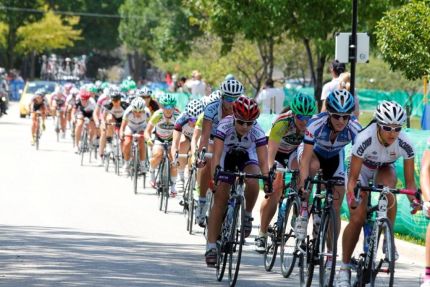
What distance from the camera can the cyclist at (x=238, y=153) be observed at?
40.4 feet

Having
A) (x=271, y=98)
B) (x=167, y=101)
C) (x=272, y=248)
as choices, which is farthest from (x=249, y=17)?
(x=272, y=248)

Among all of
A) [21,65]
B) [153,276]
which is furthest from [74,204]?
[21,65]

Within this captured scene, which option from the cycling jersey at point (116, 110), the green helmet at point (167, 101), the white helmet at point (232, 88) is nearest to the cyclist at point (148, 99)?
the cycling jersey at point (116, 110)

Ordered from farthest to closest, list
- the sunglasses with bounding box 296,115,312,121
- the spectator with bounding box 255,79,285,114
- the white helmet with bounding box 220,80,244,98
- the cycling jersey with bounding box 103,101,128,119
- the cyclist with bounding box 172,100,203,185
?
the spectator with bounding box 255,79,285,114 → the cycling jersey with bounding box 103,101,128,119 → the cyclist with bounding box 172,100,203,185 → the white helmet with bounding box 220,80,244,98 → the sunglasses with bounding box 296,115,312,121

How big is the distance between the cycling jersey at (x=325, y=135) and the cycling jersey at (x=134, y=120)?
1228cm

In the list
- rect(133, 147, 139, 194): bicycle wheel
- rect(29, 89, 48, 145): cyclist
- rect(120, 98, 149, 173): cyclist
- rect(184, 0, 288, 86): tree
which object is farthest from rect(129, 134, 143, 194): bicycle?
rect(29, 89, 48, 145): cyclist

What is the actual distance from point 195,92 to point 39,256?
80.2 ft

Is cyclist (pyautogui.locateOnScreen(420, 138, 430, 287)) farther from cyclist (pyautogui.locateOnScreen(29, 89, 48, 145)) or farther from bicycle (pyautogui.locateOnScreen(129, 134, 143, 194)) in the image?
cyclist (pyautogui.locateOnScreen(29, 89, 48, 145))

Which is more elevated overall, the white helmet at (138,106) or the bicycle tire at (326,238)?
the white helmet at (138,106)

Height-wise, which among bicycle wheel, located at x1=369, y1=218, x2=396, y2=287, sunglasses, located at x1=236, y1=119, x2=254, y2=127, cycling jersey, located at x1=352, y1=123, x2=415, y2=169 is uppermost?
sunglasses, located at x1=236, y1=119, x2=254, y2=127

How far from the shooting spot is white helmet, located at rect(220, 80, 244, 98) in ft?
44.6

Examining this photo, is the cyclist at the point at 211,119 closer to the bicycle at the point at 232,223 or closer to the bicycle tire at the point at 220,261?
the bicycle at the point at 232,223

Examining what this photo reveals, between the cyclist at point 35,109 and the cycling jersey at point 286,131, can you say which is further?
the cyclist at point 35,109

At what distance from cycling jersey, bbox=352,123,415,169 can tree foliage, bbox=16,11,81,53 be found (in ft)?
309
